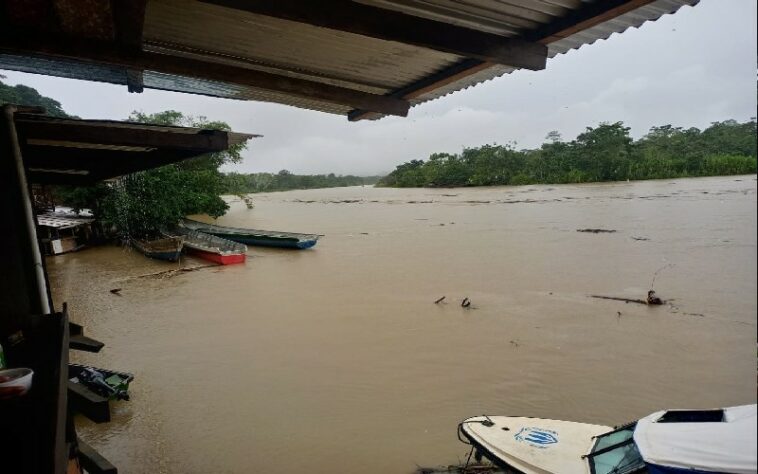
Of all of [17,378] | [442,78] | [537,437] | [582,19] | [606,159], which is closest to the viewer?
[17,378]

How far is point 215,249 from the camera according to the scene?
1834 centimetres

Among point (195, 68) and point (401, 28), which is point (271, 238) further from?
point (401, 28)

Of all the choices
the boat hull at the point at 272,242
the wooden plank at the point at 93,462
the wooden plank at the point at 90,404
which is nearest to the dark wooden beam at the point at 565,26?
the wooden plank at the point at 90,404

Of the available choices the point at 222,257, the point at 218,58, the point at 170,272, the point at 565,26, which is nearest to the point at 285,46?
the point at 218,58

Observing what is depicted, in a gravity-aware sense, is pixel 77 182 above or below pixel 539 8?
below

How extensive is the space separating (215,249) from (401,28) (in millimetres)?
17535

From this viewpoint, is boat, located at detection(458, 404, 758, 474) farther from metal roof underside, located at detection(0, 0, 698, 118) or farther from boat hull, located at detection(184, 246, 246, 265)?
boat hull, located at detection(184, 246, 246, 265)

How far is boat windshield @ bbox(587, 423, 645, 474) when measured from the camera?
141 inches

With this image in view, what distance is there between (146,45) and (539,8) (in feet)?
7.62

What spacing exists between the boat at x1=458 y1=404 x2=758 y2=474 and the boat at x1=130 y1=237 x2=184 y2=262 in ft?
53.4

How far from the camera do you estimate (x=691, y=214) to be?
22.0 metres

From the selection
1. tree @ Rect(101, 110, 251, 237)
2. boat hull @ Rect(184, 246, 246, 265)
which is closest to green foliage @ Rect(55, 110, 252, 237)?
tree @ Rect(101, 110, 251, 237)

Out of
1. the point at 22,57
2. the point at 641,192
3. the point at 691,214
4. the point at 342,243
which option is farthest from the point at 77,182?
the point at 641,192

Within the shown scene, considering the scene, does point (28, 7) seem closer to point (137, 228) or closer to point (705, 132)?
point (137, 228)
